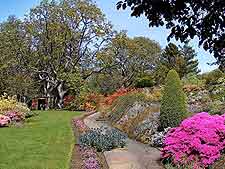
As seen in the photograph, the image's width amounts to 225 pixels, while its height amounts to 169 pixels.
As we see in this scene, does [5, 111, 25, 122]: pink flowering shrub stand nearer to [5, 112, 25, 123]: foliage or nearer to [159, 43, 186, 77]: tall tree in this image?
[5, 112, 25, 123]: foliage

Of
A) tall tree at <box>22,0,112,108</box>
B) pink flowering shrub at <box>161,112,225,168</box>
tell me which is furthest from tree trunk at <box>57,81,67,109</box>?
pink flowering shrub at <box>161,112,225,168</box>

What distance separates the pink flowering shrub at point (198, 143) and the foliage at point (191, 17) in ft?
17.9

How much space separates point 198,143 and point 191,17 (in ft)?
19.4

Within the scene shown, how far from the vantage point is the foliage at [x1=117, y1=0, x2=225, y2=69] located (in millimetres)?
3867

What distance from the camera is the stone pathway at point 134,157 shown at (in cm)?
1008

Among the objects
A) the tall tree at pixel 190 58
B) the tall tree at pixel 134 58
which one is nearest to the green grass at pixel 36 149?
the tall tree at pixel 134 58

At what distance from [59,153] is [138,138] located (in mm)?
4339

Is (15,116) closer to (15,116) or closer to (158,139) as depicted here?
(15,116)

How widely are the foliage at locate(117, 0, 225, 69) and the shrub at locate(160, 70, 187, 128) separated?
10104 millimetres

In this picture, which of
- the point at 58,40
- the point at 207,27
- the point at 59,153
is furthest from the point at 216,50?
the point at 58,40

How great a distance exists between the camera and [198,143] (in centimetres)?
952

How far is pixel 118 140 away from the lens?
42.3 feet

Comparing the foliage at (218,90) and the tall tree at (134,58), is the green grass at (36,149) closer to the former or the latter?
the foliage at (218,90)

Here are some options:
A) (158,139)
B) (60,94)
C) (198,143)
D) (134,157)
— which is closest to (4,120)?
(158,139)
